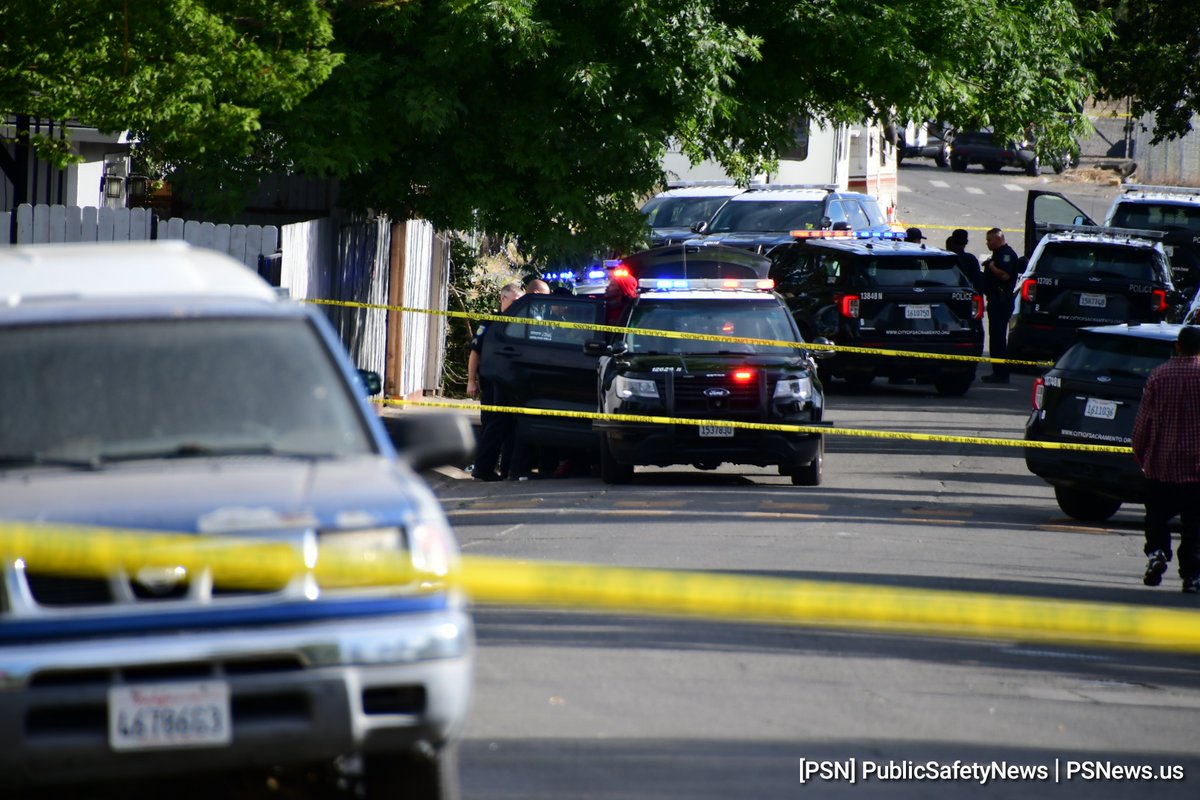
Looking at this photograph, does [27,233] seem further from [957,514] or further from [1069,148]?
[1069,148]

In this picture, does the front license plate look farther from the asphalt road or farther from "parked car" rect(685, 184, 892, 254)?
the asphalt road

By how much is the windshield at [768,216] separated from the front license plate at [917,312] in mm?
6638

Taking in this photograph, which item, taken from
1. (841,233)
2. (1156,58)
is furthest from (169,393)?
(1156,58)

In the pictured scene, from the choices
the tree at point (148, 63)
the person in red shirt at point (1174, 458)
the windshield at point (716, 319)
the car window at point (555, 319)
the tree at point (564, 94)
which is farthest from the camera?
the car window at point (555, 319)

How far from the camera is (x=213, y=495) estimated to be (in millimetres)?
5188

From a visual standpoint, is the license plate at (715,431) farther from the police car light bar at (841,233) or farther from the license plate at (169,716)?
the police car light bar at (841,233)

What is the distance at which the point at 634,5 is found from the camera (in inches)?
669

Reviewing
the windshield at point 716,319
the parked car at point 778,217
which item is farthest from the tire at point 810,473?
the parked car at point 778,217

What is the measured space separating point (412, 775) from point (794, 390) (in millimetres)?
10548

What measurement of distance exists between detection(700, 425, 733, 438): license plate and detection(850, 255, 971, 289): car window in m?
7.66

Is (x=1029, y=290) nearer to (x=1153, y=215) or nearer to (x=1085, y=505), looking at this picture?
(x=1153, y=215)

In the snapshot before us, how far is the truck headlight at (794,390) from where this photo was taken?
15.6 metres

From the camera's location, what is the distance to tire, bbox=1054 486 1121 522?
14891 mm

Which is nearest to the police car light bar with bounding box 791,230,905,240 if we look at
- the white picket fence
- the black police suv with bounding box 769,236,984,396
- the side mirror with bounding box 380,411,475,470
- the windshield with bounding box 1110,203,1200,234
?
the windshield with bounding box 1110,203,1200,234
